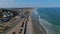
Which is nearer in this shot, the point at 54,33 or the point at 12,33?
the point at 12,33

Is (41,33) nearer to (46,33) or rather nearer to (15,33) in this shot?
(46,33)

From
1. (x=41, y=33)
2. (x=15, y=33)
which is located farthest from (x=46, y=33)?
(x=15, y=33)

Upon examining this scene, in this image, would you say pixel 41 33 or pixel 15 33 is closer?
pixel 15 33

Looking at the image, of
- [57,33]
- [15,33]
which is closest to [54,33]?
[57,33]

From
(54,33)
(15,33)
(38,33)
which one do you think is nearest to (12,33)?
(15,33)

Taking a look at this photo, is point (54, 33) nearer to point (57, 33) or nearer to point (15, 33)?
point (57, 33)

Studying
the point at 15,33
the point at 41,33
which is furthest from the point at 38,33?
the point at 15,33

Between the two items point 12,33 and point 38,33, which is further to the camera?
point 38,33

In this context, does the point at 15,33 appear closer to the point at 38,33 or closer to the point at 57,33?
the point at 38,33
